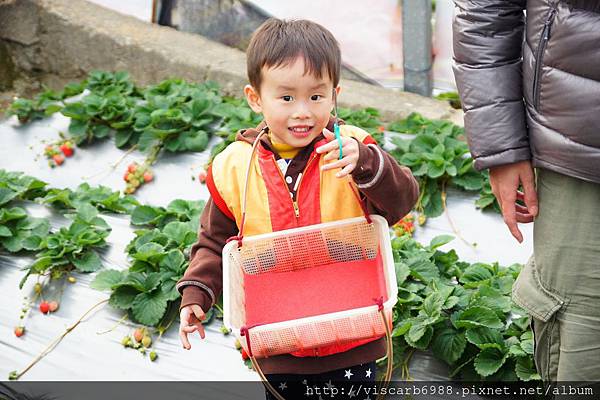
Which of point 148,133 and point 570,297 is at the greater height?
point 570,297

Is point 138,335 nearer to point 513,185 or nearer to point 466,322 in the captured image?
point 466,322

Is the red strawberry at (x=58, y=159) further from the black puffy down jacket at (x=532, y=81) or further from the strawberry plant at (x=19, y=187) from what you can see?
the black puffy down jacket at (x=532, y=81)

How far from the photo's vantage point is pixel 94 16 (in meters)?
5.59

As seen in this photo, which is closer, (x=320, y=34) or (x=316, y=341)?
(x=316, y=341)

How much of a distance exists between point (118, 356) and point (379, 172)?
1478 mm

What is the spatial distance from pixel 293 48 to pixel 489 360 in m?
1.20

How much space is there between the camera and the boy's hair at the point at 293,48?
191cm

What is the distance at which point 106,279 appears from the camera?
3.16m

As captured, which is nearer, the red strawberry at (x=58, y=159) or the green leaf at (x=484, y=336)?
the green leaf at (x=484, y=336)

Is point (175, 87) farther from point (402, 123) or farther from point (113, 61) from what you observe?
point (402, 123)

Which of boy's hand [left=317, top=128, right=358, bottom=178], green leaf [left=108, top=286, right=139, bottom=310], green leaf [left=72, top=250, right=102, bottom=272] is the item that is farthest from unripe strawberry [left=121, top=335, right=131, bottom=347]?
boy's hand [left=317, top=128, right=358, bottom=178]

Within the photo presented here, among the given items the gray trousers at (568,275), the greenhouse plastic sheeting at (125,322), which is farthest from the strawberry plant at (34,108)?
the gray trousers at (568,275)

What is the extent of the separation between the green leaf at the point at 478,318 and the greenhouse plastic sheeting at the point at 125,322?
0.51 feet

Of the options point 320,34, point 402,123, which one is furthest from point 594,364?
point 402,123
